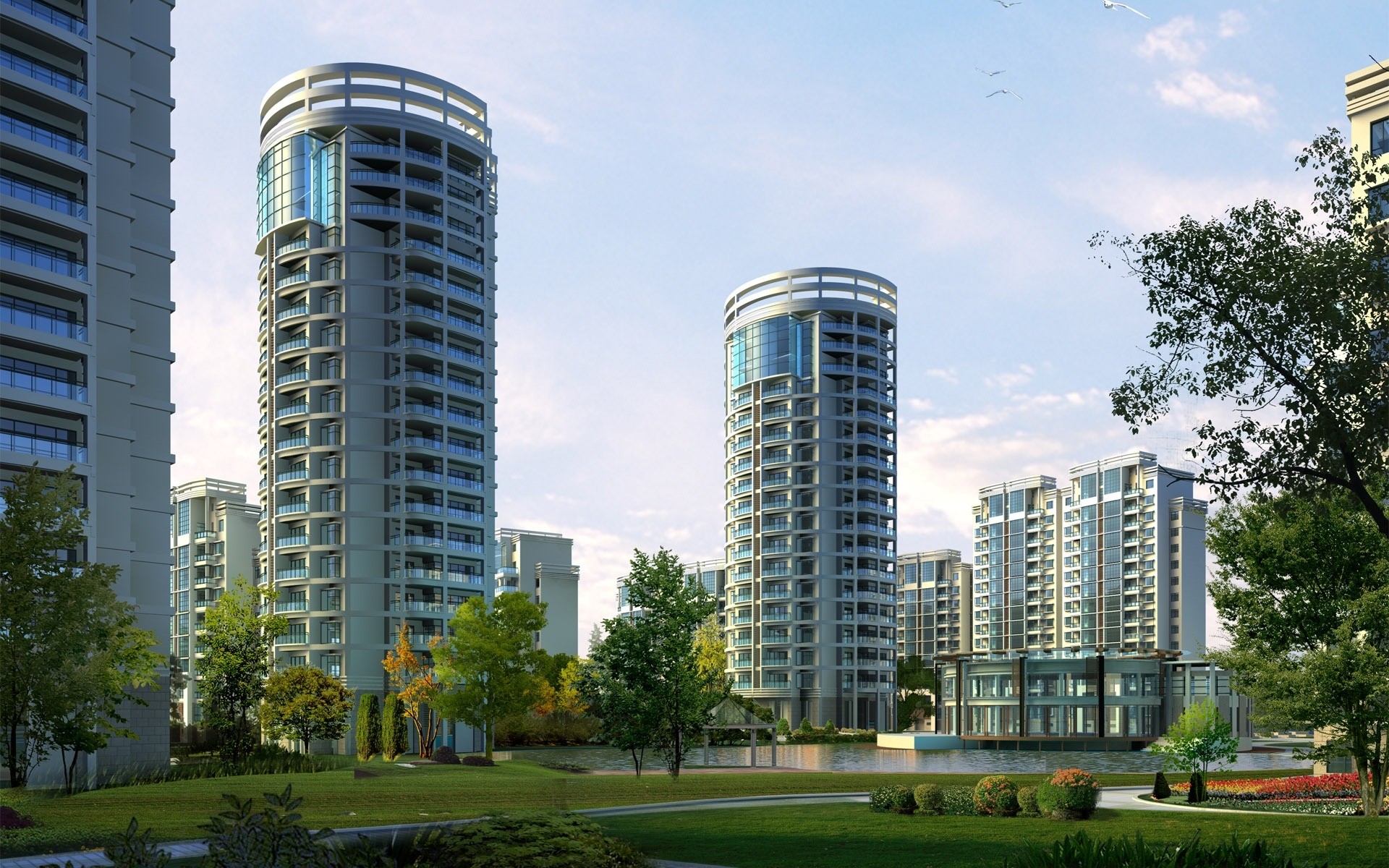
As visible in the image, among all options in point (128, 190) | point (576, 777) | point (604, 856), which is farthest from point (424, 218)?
point (604, 856)

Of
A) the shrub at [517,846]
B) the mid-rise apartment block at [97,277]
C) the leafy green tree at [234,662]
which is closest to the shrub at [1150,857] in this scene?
→ the shrub at [517,846]

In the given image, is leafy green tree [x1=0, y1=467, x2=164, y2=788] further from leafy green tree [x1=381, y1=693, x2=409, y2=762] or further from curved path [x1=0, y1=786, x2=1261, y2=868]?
leafy green tree [x1=381, y1=693, x2=409, y2=762]

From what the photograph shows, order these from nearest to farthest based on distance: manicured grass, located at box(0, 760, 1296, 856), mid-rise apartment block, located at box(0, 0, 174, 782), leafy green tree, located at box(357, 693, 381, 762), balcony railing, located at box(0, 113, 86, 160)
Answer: manicured grass, located at box(0, 760, 1296, 856) → mid-rise apartment block, located at box(0, 0, 174, 782) → balcony railing, located at box(0, 113, 86, 160) → leafy green tree, located at box(357, 693, 381, 762)

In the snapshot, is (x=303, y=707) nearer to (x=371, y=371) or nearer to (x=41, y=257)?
(x=41, y=257)

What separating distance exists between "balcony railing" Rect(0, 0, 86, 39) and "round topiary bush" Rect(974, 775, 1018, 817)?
47247mm

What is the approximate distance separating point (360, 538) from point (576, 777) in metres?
44.6

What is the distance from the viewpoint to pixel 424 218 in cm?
8944

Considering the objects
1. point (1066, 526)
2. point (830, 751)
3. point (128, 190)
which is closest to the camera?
point (128, 190)

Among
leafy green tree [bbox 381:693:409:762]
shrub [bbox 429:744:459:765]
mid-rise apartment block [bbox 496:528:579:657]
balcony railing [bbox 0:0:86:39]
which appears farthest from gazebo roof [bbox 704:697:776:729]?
mid-rise apartment block [bbox 496:528:579:657]

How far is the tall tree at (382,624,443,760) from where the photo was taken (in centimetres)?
6856

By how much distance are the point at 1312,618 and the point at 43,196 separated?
47889 mm

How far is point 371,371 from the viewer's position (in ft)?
288

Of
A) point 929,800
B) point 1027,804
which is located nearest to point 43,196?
point 929,800

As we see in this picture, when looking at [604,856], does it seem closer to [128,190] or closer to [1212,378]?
[1212,378]
